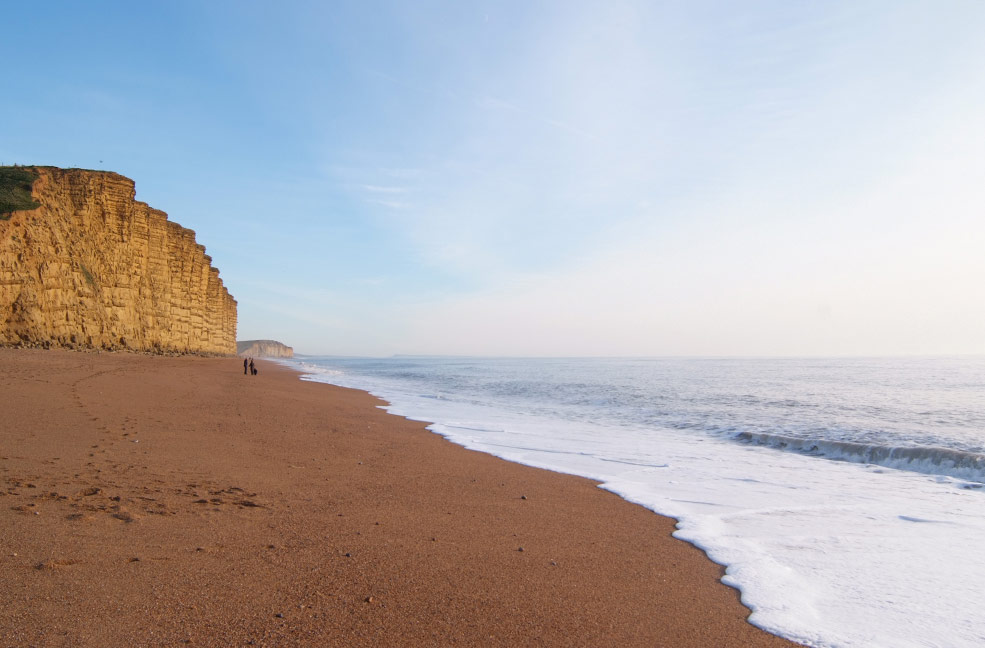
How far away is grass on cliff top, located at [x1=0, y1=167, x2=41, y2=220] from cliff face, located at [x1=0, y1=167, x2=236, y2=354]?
31 cm

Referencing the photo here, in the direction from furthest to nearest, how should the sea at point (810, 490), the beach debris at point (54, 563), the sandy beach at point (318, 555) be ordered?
the sea at point (810, 490) → the beach debris at point (54, 563) → the sandy beach at point (318, 555)

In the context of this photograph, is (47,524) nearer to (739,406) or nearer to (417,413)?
(417,413)

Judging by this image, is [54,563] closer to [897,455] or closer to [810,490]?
[810,490]

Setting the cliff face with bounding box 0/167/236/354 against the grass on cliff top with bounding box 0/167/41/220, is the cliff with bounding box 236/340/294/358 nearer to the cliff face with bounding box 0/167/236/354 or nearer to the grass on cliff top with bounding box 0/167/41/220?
the cliff face with bounding box 0/167/236/354

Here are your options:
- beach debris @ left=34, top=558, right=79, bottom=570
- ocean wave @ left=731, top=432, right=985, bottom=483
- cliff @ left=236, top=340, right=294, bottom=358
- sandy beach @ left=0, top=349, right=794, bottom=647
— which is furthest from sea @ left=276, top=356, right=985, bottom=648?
cliff @ left=236, top=340, right=294, bottom=358

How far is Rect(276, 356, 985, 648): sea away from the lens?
10.8ft

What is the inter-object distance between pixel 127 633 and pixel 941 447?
12383 mm

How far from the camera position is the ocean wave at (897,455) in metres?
8.39

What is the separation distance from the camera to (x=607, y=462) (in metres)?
8.14

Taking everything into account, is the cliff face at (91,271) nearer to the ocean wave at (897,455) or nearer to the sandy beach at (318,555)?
the sandy beach at (318,555)

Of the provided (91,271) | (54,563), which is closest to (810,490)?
(54,563)

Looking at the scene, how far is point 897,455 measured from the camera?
927cm

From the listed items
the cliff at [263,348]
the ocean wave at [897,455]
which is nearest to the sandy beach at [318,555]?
the ocean wave at [897,455]

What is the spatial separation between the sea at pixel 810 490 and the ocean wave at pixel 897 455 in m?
0.03
